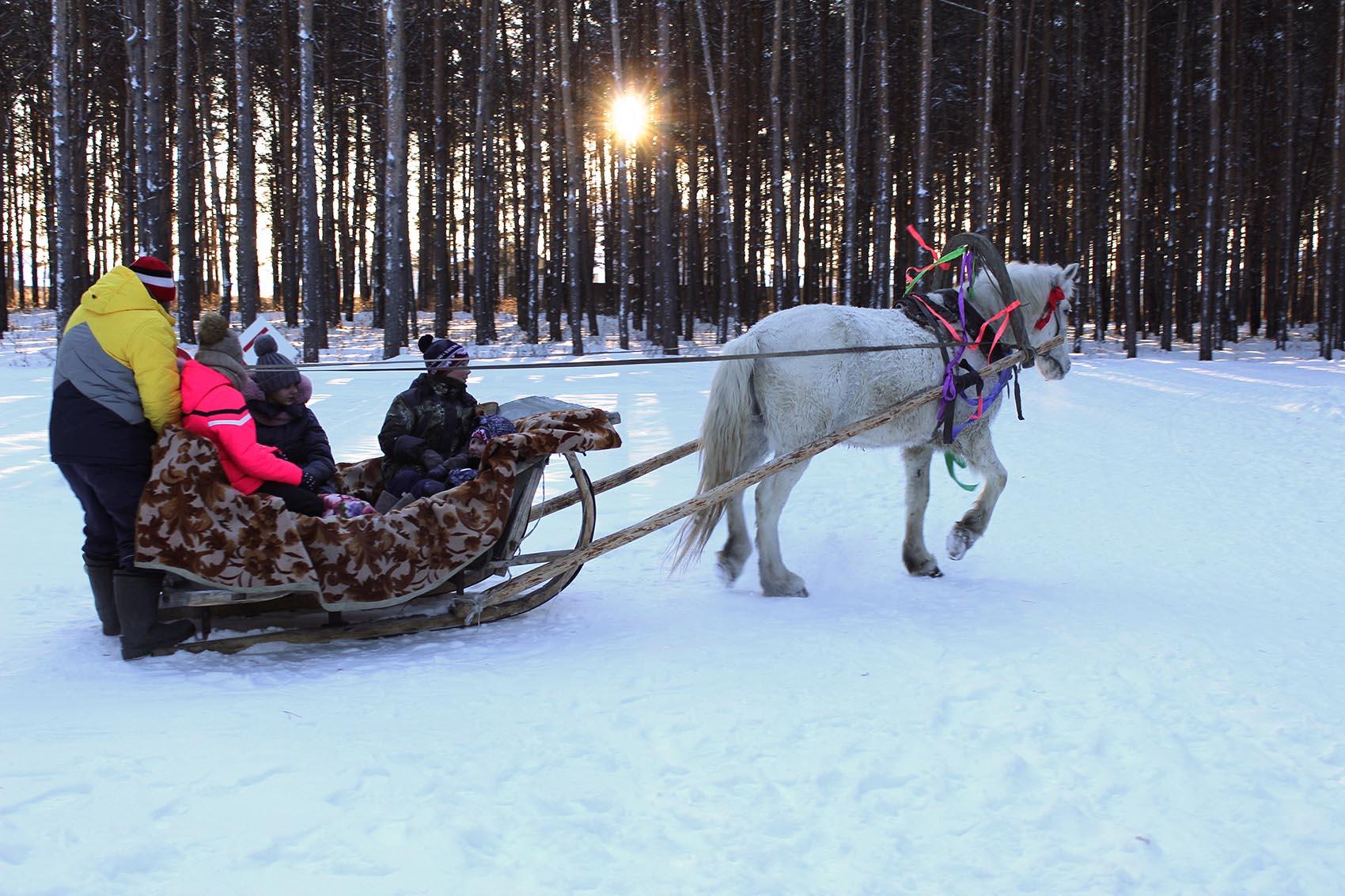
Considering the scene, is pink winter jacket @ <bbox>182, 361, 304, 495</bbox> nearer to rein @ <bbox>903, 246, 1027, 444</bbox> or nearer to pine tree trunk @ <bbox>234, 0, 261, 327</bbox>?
rein @ <bbox>903, 246, 1027, 444</bbox>

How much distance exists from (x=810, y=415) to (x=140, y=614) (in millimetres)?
3243

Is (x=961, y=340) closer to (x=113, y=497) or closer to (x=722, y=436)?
(x=722, y=436)

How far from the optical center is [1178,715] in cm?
333

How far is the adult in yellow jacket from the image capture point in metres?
3.60

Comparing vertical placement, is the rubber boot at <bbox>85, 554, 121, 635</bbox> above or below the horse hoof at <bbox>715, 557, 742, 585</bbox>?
above

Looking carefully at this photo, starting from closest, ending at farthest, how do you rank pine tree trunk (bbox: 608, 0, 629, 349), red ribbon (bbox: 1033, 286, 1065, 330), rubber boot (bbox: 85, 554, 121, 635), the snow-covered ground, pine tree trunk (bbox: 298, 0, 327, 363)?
the snow-covered ground < rubber boot (bbox: 85, 554, 121, 635) < red ribbon (bbox: 1033, 286, 1065, 330) < pine tree trunk (bbox: 298, 0, 327, 363) < pine tree trunk (bbox: 608, 0, 629, 349)

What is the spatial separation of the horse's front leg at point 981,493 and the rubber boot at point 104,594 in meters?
4.18

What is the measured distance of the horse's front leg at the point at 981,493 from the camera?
17.8 ft

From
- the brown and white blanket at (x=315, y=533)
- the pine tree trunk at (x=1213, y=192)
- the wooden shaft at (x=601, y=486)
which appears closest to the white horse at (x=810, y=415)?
the wooden shaft at (x=601, y=486)

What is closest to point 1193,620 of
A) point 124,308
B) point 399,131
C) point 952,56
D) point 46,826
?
point 46,826

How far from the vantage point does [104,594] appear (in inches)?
154

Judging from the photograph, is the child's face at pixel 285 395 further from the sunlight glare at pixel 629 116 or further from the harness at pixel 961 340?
the sunlight glare at pixel 629 116

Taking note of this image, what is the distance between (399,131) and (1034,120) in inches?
600

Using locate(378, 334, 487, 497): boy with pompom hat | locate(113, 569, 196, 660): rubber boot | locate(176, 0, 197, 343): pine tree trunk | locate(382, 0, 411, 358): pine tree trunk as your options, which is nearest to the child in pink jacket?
locate(113, 569, 196, 660): rubber boot
